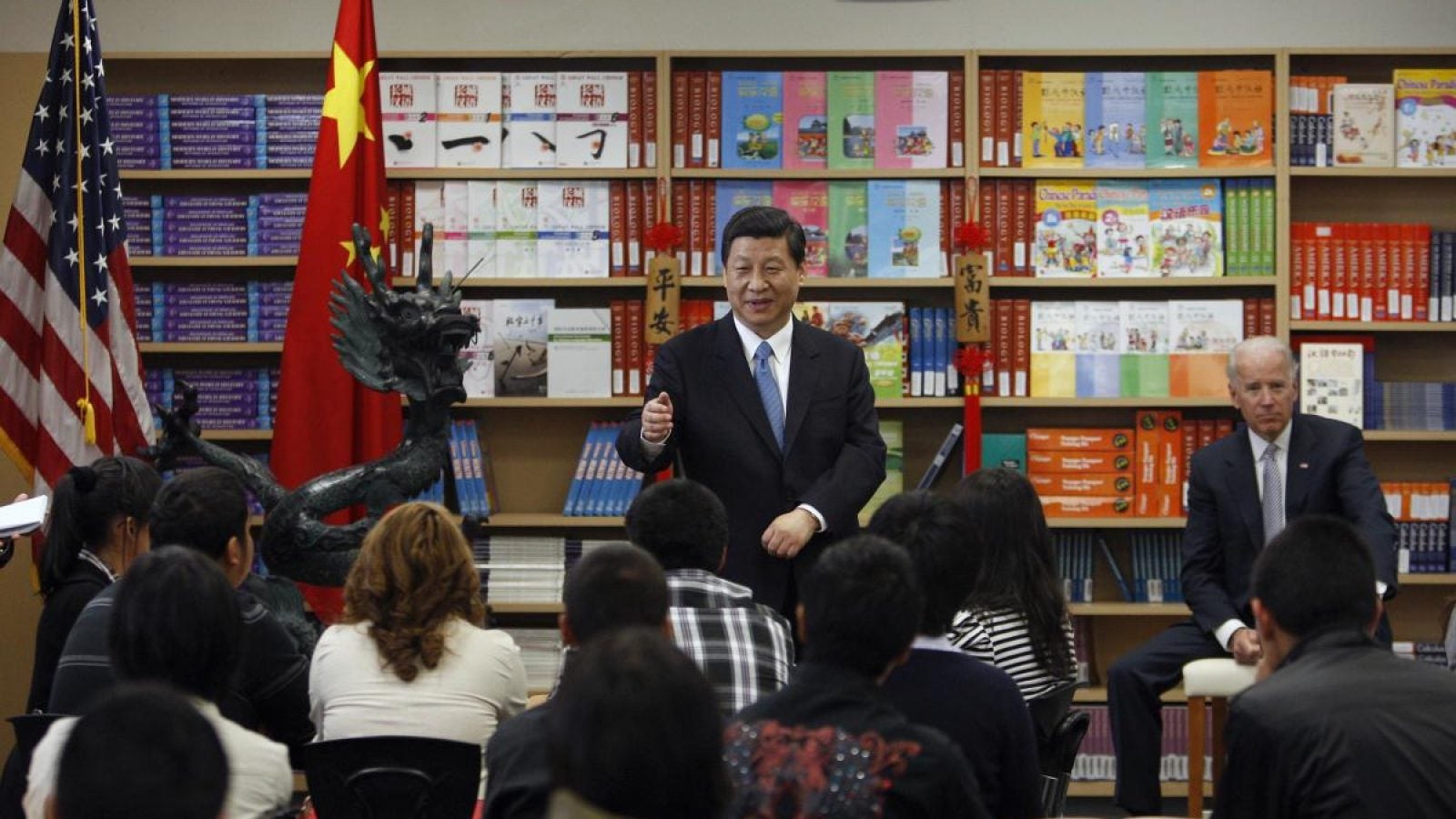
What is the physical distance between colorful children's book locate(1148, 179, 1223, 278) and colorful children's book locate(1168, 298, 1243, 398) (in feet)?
0.43

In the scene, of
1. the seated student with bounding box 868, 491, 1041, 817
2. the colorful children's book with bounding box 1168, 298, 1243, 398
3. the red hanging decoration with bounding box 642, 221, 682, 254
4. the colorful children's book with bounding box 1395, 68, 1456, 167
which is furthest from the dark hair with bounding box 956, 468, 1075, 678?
the colorful children's book with bounding box 1395, 68, 1456, 167

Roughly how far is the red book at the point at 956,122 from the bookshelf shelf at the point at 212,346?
7.84 feet

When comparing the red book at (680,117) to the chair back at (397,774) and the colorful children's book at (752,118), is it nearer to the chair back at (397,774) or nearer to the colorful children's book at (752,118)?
the colorful children's book at (752,118)

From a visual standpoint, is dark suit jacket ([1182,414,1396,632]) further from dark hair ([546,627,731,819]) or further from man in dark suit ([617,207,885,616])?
dark hair ([546,627,731,819])

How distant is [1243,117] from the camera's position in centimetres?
559

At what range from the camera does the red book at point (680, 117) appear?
18.5 ft

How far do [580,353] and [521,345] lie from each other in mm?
210

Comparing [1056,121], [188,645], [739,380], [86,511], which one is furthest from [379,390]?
[1056,121]

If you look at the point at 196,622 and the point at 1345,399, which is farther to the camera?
the point at 1345,399

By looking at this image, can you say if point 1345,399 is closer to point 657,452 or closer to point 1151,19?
point 1151,19

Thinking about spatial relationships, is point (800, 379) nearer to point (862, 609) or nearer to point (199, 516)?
point (199, 516)

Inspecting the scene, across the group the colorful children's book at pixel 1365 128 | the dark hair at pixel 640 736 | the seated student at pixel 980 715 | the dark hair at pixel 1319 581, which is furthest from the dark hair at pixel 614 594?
the colorful children's book at pixel 1365 128

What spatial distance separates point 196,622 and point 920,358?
3.77 metres

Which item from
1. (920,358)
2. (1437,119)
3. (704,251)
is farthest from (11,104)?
(1437,119)
